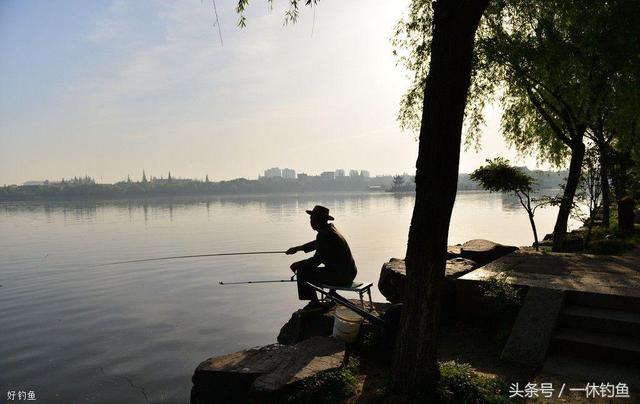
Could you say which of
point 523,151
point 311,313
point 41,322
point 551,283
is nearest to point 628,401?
point 551,283

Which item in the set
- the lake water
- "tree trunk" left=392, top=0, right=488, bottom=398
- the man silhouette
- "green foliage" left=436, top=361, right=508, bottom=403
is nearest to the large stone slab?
"green foliage" left=436, top=361, right=508, bottom=403

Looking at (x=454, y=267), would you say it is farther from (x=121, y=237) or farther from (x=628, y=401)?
(x=121, y=237)

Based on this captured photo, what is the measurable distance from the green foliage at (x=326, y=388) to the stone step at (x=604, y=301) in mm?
3542

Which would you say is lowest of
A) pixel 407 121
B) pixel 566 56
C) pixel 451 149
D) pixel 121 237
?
pixel 121 237

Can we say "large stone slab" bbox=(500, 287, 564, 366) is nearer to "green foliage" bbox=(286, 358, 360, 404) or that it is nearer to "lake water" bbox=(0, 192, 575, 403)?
"green foliage" bbox=(286, 358, 360, 404)

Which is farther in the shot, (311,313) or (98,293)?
(98,293)

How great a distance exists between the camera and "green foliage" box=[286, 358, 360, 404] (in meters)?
4.75

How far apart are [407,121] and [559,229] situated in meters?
6.63

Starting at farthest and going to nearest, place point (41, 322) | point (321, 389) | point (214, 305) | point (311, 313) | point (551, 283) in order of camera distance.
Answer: point (214, 305) → point (41, 322) → point (311, 313) → point (551, 283) → point (321, 389)

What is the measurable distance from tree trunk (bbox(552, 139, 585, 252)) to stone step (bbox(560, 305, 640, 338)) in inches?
331

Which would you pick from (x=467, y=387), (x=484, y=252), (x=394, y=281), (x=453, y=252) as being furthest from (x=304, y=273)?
(x=484, y=252)

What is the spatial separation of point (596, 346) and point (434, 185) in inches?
123

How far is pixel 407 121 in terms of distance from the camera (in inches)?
687

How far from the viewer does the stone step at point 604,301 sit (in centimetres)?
598
